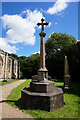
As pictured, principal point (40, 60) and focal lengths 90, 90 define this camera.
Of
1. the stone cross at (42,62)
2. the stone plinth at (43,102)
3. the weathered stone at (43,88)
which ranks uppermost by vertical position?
the stone cross at (42,62)

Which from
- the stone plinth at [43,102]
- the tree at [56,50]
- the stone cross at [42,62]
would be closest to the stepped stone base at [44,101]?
the stone plinth at [43,102]

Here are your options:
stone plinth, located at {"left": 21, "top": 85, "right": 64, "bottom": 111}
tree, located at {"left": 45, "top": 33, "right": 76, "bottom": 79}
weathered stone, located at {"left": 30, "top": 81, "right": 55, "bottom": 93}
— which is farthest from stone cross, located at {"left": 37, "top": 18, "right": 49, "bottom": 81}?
tree, located at {"left": 45, "top": 33, "right": 76, "bottom": 79}

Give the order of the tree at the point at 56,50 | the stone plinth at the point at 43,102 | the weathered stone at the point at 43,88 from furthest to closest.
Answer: the tree at the point at 56,50 → the weathered stone at the point at 43,88 → the stone plinth at the point at 43,102

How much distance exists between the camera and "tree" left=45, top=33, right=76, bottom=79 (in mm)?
23125

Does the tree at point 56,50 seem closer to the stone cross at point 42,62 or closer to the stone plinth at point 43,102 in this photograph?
the stone cross at point 42,62

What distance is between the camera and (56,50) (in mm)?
25391

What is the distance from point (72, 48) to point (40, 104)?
56.6ft

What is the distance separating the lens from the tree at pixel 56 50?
23.1 m

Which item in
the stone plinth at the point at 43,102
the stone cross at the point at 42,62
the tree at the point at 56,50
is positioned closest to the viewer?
the stone plinth at the point at 43,102

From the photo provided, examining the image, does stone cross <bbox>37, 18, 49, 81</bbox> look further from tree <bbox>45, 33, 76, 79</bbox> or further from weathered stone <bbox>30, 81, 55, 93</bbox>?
tree <bbox>45, 33, 76, 79</bbox>

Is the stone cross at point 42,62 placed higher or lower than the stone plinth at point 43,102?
higher

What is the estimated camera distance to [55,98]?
4.57 m

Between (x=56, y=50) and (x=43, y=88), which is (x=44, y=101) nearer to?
(x=43, y=88)

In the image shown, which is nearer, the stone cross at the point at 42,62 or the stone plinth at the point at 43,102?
the stone plinth at the point at 43,102
